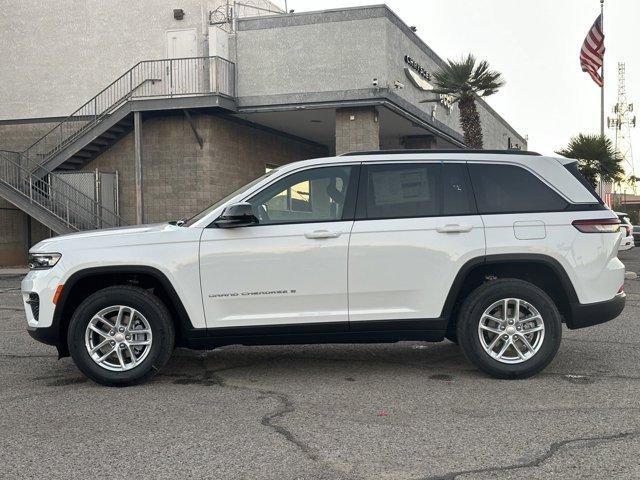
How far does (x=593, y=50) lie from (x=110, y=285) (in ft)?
85.4

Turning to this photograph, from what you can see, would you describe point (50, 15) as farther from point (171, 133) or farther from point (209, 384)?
point (209, 384)

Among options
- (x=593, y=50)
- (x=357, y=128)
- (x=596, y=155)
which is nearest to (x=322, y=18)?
(x=357, y=128)

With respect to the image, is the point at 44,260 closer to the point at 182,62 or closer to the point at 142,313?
the point at 142,313

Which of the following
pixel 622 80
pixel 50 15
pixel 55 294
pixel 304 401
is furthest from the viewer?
pixel 622 80

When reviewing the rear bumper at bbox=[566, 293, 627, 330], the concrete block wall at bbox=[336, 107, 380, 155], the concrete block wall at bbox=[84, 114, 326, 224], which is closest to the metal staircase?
the concrete block wall at bbox=[84, 114, 326, 224]

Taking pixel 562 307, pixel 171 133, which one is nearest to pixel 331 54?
pixel 171 133

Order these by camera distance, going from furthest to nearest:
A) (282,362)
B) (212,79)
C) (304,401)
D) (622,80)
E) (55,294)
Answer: (622,80), (212,79), (282,362), (55,294), (304,401)

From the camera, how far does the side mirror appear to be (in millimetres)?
5535

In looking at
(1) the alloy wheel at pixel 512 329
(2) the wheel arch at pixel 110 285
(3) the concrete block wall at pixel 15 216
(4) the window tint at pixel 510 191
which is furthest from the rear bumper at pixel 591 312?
(3) the concrete block wall at pixel 15 216

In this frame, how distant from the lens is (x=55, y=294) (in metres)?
5.66

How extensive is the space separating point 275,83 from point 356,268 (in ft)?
48.9

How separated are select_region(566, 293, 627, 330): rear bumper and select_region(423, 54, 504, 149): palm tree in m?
Answer: 15.6

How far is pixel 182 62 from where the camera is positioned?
65.1ft

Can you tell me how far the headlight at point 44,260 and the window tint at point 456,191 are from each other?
323 centimetres
